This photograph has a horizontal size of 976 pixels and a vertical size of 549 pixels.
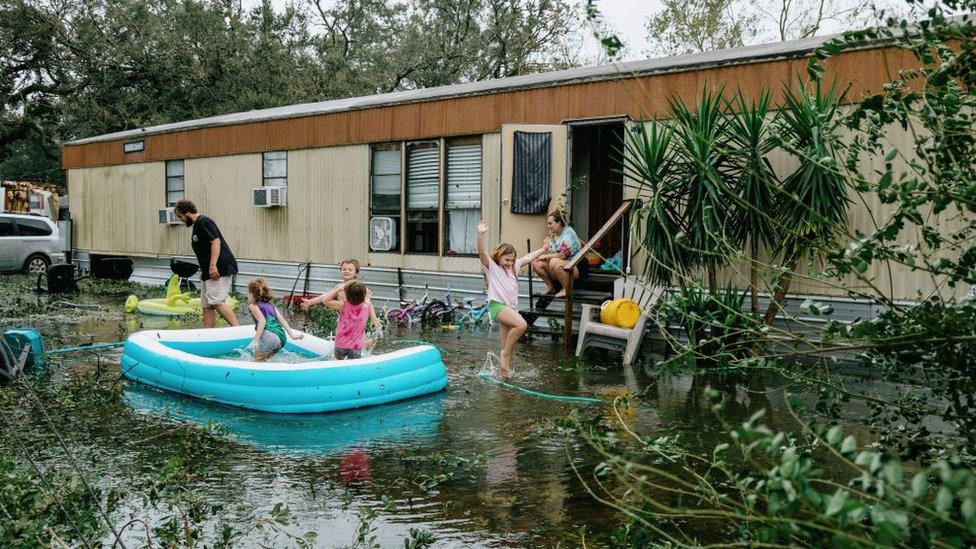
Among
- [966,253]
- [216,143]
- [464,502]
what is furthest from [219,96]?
[966,253]

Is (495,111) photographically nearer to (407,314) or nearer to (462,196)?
(462,196)

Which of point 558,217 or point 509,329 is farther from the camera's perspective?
point 558,217

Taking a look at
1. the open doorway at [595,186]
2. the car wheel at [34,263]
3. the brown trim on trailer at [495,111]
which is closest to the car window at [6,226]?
the car wheel at [34,263]

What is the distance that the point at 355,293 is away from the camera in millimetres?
8727

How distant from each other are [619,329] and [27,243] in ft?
60.9

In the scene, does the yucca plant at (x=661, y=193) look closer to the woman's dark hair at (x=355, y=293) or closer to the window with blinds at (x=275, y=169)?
the woman's dark hair at (x=355, y=293)

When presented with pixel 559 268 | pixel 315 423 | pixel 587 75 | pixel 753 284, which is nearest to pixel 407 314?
pixel 559 268

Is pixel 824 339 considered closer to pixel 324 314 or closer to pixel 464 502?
pixel 464 502

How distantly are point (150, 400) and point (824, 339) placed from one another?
23.0ft

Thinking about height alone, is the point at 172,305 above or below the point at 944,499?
below

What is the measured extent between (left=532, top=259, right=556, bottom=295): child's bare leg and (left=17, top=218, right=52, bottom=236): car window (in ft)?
54.5

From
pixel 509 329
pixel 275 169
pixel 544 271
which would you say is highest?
pixel 275 169

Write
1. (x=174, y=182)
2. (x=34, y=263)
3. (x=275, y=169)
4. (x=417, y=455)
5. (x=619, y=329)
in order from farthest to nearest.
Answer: (x=34, y=263)
(x=174, y=182)
(x=275, y=169)
(x=619, y=329)
(x=417, y=455)

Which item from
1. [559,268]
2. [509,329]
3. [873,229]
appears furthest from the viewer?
[559,268]
